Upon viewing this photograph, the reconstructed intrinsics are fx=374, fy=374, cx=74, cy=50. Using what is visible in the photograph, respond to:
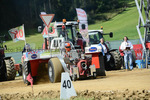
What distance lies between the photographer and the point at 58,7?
281ft

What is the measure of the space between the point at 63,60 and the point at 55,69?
545 mm

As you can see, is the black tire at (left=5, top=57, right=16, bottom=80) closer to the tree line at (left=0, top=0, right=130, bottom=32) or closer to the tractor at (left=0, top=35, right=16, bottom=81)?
the tractor at (left=0, top=35, right=16, bottom=81)

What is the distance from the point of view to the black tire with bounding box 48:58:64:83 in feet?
46.8

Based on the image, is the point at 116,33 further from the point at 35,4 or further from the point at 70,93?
the point at 70,93

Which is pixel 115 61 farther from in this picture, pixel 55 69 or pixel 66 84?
pixel 66 84

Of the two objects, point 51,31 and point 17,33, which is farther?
point 17,33

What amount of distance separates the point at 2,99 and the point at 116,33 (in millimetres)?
57703

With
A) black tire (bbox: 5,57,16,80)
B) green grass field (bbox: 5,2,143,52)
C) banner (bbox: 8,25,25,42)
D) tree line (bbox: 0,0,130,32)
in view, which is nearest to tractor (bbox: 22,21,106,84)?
black tire (bbox: 5,57,16,80)

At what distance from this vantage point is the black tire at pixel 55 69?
1427cm

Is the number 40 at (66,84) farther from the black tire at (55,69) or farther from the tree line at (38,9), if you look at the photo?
the tree line at (38,9)

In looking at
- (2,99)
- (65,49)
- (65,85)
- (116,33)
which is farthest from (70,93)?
(116,33)

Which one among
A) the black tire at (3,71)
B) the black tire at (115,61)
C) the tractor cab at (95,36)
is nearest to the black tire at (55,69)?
the black tire at (3,71)

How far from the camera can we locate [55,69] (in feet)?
46.8

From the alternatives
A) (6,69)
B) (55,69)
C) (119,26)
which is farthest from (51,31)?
(119,26)
